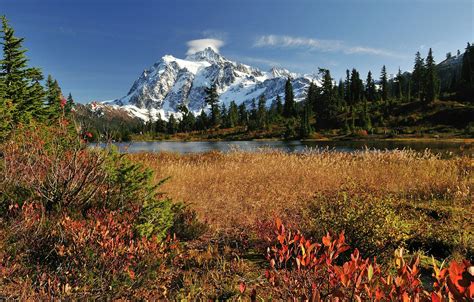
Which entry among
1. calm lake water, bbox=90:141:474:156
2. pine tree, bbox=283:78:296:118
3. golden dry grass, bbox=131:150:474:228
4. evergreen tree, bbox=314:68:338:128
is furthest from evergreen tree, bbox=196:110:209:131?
golden dry grass, bbox=131:150:474:228

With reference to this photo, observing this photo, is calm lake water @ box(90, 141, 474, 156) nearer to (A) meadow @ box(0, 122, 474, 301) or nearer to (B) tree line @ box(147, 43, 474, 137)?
(A) meadow @ box(0, 122, 474, 301)

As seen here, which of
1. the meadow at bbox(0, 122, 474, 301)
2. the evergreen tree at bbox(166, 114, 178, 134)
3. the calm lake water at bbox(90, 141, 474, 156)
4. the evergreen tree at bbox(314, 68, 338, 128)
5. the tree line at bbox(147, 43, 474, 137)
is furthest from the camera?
the evergreen tree at bbox(166, 114, 178, 134)

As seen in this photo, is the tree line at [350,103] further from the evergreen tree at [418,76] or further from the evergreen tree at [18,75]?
the evergreen tree at [18,75]

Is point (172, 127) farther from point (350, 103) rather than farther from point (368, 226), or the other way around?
point (368, 226)

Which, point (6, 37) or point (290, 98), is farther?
point (290, 98)

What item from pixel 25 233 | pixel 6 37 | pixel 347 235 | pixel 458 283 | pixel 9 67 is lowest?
pixel 347 235

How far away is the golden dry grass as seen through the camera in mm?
7059

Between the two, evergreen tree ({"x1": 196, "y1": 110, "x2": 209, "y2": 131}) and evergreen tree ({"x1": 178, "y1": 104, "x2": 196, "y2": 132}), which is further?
evergreen tree ({"x1": 178, "y1": 104, "x2": 196, "y2": 132})

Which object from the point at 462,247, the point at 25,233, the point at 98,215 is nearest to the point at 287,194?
the point at 462,247

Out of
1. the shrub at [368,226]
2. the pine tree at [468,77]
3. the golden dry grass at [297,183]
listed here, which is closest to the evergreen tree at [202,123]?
the pine tree at [468,77]

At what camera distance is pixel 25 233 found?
14.4 feet

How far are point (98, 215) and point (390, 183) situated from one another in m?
8.03

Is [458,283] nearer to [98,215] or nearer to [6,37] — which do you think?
[98,215]

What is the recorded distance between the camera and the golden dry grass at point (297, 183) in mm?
7059
